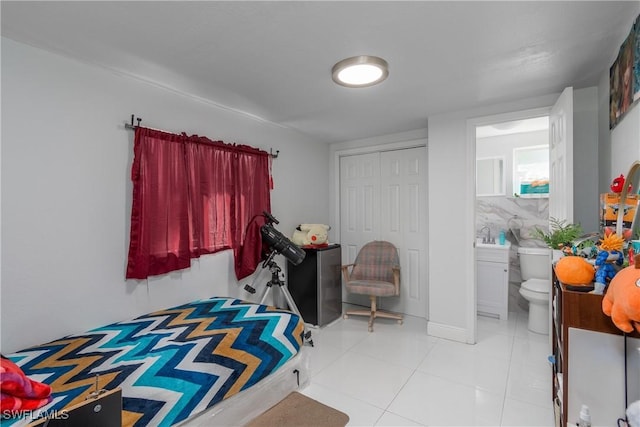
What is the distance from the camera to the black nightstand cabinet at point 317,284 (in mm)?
3451

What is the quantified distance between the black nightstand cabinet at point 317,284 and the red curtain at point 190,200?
2.21 ft

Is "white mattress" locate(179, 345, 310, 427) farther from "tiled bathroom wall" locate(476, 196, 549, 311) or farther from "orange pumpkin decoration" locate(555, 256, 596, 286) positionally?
"tiled bathroom wall" locate(476, 196, 549, 311)

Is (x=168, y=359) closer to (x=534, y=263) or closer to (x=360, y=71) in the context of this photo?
(x=360, y=71)

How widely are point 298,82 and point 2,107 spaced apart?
5.91 feet

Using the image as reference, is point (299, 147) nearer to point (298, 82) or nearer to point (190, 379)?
point (298, 82)

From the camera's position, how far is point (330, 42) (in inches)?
69.6

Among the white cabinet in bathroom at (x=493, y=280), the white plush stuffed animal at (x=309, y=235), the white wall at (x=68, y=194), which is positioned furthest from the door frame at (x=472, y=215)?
the white wall at (x=68, y=194)

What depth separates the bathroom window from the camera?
3850mm

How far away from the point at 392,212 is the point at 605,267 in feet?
9.47

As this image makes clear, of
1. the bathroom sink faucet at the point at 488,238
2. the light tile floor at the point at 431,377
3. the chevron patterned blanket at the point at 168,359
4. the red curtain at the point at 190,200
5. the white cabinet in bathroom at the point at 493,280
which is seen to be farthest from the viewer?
the bathroom sink faucet at the point at 488,238

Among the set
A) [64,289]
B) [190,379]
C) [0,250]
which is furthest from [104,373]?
[0,250]

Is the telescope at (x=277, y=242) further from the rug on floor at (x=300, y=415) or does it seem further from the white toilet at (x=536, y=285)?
the white toilet at (x=536, y=285)

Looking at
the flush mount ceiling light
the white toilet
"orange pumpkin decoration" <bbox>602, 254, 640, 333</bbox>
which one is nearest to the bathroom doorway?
the white toilet

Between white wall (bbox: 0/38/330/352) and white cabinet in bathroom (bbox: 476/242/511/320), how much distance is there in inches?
136
